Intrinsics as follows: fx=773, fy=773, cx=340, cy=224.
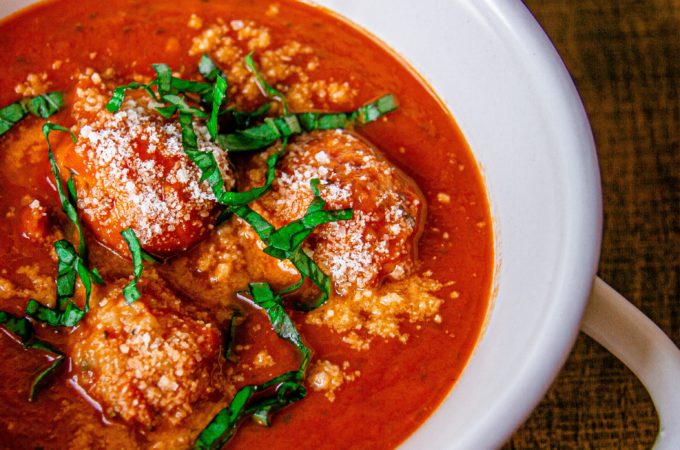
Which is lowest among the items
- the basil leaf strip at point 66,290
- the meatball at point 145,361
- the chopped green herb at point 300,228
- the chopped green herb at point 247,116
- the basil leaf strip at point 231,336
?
the basil leaf strip at point 231,336

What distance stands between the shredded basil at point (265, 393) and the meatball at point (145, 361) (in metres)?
0.07

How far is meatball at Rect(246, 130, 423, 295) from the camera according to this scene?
1.94 m

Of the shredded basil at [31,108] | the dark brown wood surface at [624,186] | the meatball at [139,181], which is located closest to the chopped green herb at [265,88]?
the meatball at [139,181]

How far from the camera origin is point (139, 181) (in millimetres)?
1892

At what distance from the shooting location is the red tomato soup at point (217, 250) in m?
1.86

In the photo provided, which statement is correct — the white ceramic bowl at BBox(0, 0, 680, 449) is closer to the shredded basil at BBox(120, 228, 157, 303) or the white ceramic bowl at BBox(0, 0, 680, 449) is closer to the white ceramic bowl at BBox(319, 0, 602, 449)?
the white ceramic bowl at BBox(319, 0, 602, 449)

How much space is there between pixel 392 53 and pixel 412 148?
1.07ft

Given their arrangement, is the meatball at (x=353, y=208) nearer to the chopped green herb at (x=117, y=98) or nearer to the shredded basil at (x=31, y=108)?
the chopped green herb at (x=117, y=98)

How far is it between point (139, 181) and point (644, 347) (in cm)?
123

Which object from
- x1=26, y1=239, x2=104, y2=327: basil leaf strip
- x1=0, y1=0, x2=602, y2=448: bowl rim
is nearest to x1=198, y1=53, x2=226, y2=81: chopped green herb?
x1=26, y1=239, x2=104, y2=327: basil leaf strip

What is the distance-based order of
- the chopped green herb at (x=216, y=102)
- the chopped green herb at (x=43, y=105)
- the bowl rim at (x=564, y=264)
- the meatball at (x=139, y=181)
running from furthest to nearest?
the chopped green herb at (x=43, y=105) < the chopped green herb at (x=216, y=102) < the meatball at (x=139, y=181) < the bowl rim at (x=564, y=264)

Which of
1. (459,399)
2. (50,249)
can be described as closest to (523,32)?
(459,399)

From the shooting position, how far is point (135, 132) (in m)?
1.91

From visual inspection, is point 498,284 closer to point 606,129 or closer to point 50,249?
point 606,129
